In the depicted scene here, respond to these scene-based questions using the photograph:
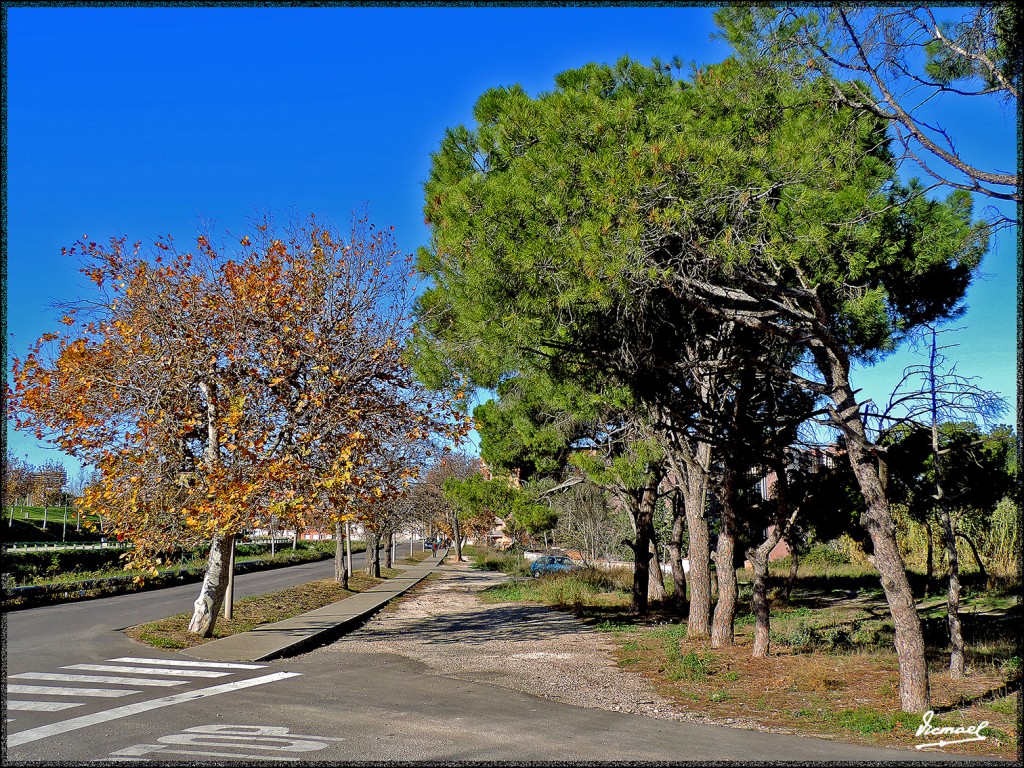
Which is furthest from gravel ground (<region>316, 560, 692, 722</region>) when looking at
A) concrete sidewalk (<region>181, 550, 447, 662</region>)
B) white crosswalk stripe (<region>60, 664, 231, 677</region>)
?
white crosswalk stripe (<region>60, 664, 231, 677</region>)

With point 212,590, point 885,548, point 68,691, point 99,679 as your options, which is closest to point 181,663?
point 99,679

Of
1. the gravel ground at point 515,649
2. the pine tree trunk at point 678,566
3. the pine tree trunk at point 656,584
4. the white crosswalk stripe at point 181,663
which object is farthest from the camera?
the pine tree trunk at point 656,584

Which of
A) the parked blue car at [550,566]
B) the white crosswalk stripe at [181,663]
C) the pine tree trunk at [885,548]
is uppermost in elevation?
the pine tree trunk at [885,548]

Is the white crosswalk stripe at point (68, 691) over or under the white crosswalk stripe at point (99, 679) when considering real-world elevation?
over

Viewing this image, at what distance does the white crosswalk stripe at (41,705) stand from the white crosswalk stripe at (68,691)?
1.53 ft

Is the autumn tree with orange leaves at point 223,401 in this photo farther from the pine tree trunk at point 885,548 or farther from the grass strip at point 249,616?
the pine tree trunk at point 885,548

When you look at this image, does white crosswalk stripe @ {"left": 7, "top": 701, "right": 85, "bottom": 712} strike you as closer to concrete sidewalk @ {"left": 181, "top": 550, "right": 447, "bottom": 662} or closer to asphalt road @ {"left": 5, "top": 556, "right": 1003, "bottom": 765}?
asphalt road @ {"left": 5, "top": 556, "right": 1003, "bottom": 765}

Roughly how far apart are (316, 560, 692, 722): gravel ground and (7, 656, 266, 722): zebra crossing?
9.98 ft

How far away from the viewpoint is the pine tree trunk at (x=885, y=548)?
8.46 metres

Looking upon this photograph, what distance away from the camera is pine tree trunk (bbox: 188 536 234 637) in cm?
1411

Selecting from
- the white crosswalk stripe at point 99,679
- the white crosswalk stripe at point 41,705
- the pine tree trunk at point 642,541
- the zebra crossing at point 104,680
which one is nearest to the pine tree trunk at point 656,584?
the pine tree trunk at point 642,541

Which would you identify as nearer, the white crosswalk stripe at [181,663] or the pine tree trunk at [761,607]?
the white crosswalk stripe at [181,663]

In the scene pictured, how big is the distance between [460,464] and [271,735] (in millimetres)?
46866

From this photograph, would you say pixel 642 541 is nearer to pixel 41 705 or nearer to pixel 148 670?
pixel 148 670
